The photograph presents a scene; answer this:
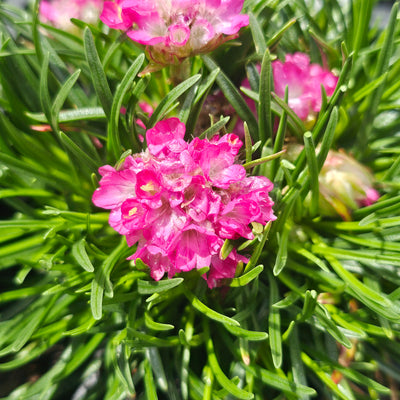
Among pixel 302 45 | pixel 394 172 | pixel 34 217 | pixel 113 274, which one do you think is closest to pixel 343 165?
pixel 394 172

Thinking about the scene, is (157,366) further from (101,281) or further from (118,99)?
(118,99)

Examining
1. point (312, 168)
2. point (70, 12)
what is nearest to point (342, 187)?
point (312, 168)

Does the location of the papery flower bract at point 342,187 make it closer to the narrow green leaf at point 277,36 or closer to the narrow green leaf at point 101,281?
the narrow green leaf at point 277,36

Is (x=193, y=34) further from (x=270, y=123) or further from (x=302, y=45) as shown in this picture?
(x=302, y=45)

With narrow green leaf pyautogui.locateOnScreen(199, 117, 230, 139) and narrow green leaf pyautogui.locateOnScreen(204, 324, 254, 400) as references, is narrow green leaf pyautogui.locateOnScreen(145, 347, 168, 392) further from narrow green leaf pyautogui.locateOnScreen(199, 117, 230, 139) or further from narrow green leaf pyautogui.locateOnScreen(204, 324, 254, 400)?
narrow green leaf pyautogui.locateOnScreen(199, 117, 230, 139)

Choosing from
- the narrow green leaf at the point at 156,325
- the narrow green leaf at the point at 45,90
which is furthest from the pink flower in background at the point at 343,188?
the narrow green leaf at the point at 45,90
